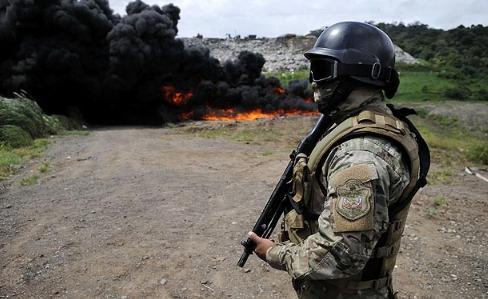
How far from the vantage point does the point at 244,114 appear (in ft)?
66.0

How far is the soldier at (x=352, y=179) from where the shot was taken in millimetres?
1575

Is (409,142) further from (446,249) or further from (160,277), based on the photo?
(446,249)

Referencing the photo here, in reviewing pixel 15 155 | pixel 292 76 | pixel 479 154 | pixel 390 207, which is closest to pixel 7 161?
pixel 15 155

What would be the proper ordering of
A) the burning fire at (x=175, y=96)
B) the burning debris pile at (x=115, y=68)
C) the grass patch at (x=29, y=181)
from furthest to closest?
the burning fire at (x=175, y=96) < the burning debris pile at (x=115, y=68) < the grass patch at (x=29, y=181)

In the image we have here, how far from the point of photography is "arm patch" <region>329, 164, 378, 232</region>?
60.9 inches

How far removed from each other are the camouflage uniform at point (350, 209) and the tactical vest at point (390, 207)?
0.03m

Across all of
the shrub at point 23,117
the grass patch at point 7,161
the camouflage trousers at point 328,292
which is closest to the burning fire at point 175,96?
the shrub at point 23,117

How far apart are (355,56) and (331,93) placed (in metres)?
0.18

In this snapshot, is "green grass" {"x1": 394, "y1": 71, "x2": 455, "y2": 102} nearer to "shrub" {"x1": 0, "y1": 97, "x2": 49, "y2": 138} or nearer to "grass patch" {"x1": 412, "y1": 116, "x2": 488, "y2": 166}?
"grass patch" {"x1": 412, "y1": 116, "x2": 488, "y2": 166}

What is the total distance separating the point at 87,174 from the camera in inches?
316

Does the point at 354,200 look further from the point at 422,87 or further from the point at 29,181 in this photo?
the point at 422,87

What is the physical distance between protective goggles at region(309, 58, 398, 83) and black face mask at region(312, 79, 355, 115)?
3 cm

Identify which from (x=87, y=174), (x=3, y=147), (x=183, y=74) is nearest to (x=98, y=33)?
(x=183, y=74)

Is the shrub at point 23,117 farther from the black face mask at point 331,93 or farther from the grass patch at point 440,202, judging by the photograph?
the black face mask at point 331,93
